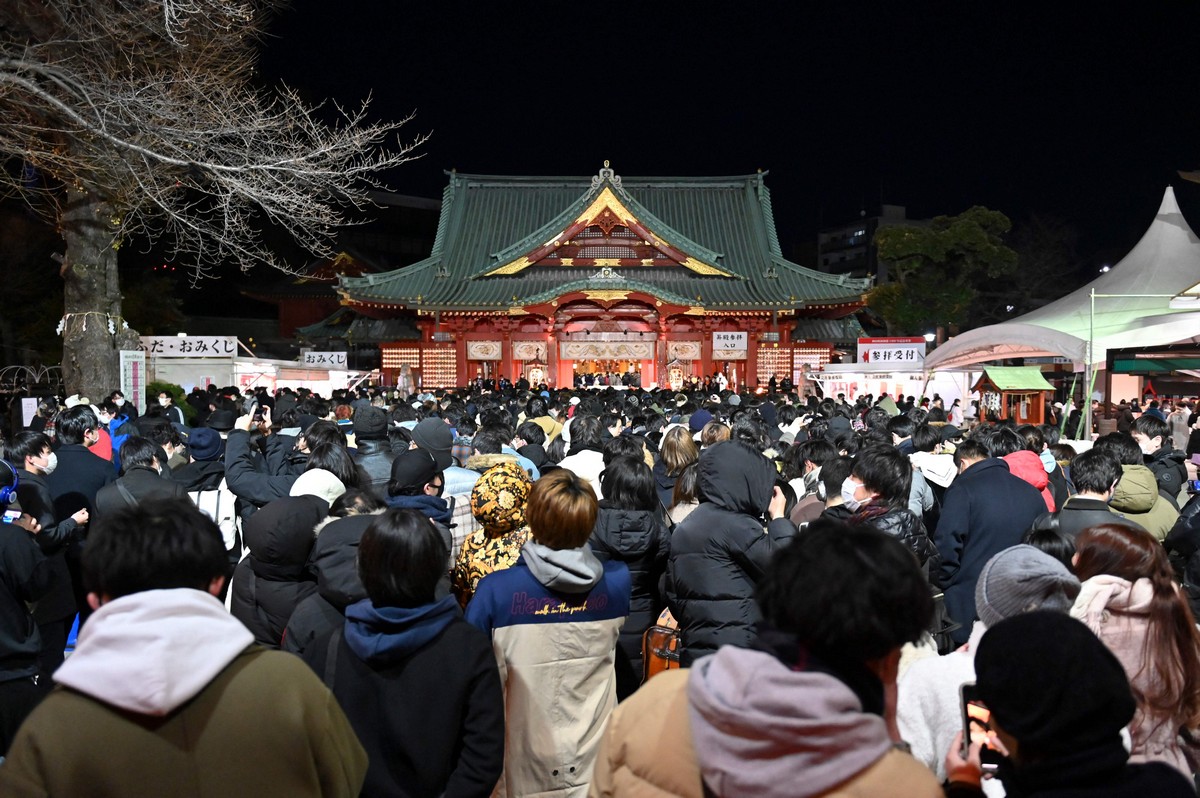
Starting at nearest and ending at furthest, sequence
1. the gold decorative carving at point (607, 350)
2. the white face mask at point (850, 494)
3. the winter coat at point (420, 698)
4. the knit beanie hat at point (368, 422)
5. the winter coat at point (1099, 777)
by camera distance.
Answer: the winter coat at point (1099, 777) → the winter coat at point (420, 698) → the white face mask at point (850, 494) → the knit beanie hat at point (368, 422) → the gold decorative carving at point (607, 350)

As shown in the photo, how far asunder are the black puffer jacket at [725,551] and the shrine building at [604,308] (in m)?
22.0

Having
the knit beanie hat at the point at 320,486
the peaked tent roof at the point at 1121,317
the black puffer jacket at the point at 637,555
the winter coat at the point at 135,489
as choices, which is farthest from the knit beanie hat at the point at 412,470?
the peaked tent roof at the point at 1121,317

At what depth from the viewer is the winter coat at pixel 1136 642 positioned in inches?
96.0

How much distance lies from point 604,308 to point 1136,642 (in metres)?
24.7

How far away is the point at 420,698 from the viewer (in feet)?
7.46

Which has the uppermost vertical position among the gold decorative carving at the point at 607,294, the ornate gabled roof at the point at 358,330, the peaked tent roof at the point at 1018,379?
the gold decorative carving at the point at 607,294

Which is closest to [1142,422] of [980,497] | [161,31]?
[980,497]

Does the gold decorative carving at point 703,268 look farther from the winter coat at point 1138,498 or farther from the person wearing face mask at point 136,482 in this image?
the person wearing face mask at point 136,482

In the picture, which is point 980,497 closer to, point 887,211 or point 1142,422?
point 1142,422

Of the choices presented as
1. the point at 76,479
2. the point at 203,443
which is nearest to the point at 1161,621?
the point at 203,443

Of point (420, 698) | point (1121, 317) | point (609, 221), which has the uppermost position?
point (609, 221)

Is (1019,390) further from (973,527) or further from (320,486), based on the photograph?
(320,486)

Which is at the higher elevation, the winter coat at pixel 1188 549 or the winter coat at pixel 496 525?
the winter coat at pixel 496 525

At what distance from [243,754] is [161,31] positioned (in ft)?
41.2
